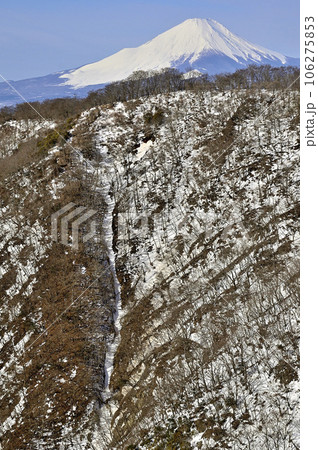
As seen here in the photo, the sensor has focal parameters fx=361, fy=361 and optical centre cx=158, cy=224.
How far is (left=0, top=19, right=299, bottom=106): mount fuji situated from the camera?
136 m

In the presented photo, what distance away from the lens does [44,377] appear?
23.2m

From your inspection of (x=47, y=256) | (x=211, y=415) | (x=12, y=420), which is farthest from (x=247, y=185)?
(x=12, y=420)

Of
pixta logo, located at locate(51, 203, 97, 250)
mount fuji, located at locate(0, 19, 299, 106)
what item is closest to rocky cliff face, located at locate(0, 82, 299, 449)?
pixta logo, located at locate(51, 203, 97, 250)

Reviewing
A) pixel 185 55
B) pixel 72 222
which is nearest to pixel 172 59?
pixel 185 55

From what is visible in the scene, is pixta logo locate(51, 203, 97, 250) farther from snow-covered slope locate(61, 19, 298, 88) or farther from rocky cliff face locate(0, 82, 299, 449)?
snow-covered slope locate(61, 19, 298, 88)

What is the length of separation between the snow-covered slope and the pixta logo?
10637 cm

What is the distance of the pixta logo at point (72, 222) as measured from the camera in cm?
3356

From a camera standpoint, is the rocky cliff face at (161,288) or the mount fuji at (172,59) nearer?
the rocky cliff face at (161,288)

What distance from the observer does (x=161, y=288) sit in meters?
27.6

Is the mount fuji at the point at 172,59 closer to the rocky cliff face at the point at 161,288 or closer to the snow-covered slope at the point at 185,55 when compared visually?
the snow-covered slope at the point at 185,55

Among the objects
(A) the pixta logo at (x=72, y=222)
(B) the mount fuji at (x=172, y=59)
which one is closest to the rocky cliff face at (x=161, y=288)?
(A) the pixta logo at (x=72, y=222)

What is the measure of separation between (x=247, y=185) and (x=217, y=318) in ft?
49.7

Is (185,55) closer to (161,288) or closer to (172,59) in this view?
(172,59)

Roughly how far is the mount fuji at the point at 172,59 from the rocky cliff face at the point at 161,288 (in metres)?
94.4
